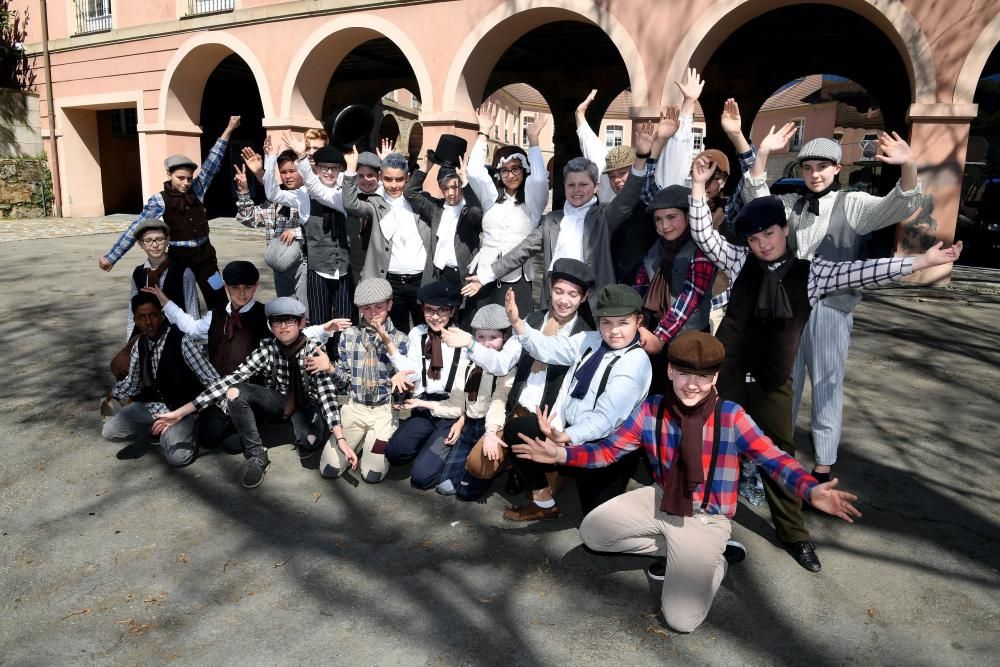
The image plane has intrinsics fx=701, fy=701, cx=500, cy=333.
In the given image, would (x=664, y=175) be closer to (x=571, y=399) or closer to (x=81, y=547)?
(x=571, y=399)

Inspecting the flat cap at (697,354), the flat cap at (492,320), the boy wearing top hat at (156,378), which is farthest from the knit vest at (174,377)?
the flat cap at (697,354)

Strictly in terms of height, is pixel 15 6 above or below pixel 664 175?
above

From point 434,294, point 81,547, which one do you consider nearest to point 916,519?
point 434,294

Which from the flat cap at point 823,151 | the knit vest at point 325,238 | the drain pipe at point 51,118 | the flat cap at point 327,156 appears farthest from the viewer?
the drain pipe at point 51,118

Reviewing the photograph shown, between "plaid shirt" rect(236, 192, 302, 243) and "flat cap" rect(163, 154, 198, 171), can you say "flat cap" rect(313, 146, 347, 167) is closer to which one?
"plaid shirt" rect(236, 192, 302, 243)

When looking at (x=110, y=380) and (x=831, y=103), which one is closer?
(x=110, y=380)

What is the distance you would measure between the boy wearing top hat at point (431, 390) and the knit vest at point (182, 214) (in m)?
2.67

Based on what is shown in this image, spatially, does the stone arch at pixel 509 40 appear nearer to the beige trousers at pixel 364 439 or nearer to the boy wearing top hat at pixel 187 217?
the boy wearing top hat at pixel 187 217

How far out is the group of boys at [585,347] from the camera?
120 inches

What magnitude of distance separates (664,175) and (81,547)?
3773 millimetres

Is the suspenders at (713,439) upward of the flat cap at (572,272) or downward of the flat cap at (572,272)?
downward

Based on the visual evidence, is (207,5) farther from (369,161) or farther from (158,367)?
(158,367)

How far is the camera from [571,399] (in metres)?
3.63

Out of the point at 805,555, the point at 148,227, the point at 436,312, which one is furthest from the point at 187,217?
the point at 805,555
